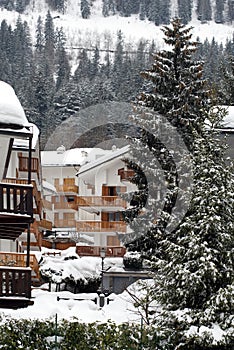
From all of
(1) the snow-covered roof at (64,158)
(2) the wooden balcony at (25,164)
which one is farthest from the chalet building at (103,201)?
(1) the snow-covered roof at (64,158)

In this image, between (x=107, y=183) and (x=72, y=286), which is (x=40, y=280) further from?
(x=107, y=183)

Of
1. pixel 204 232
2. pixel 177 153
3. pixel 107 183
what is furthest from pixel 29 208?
pixel 107 183

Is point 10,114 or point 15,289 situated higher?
point 10,114

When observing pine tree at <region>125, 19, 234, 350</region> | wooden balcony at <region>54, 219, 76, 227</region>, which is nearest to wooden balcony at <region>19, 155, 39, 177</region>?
pine tree at <region>125, 19, 234, 350</region>

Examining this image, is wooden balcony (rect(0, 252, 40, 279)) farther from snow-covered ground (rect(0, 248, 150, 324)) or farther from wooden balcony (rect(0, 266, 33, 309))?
wooden balcony (rect(0, 266, 33, 309))

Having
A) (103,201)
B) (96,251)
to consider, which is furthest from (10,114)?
(103,201)

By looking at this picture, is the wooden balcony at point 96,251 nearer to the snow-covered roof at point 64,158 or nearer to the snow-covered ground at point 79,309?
the snow-covered ground at point 79,309

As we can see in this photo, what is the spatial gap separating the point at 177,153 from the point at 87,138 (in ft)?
226

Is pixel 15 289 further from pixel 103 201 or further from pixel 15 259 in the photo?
pixel 103 201

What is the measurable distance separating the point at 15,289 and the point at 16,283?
0.50 ft

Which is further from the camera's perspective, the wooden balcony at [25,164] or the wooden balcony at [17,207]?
the wooden balcony at [25,164]

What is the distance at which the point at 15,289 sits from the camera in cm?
2100

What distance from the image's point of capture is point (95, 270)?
1278 inches

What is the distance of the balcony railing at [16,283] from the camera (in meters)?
20.9
